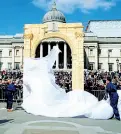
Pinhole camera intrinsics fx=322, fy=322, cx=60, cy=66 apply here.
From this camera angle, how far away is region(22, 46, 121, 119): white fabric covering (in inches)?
513

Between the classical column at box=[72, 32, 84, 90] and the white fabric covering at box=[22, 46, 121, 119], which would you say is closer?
the white fabric covering at box=[22, 46, 121, 119]

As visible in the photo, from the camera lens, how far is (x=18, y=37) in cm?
8375

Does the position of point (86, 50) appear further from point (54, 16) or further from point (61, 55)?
point (54, 16)

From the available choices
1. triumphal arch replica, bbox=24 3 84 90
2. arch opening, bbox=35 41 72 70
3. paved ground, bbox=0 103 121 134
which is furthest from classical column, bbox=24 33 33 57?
arch opening, bbox=35 41 72 70

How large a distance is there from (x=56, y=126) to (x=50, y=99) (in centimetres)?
395

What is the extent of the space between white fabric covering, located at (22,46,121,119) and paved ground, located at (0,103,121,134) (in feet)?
2.04

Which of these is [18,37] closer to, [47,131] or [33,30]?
[33,30]

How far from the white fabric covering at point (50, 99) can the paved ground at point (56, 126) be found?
623mm

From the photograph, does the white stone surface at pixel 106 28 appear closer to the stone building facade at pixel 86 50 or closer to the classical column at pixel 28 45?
the stone building facade at pixel 86 50

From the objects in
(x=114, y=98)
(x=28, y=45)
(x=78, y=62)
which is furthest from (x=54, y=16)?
(x=114, y=98)

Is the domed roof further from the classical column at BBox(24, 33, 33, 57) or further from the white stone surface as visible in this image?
the classical column at BBox(24, 33, 33, 57)

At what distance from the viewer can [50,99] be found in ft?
48.0

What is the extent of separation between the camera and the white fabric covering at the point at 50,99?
13.0 m

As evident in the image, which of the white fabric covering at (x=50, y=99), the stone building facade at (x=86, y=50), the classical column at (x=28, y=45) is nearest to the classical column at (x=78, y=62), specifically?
the classical column at (x=28, y=45)
